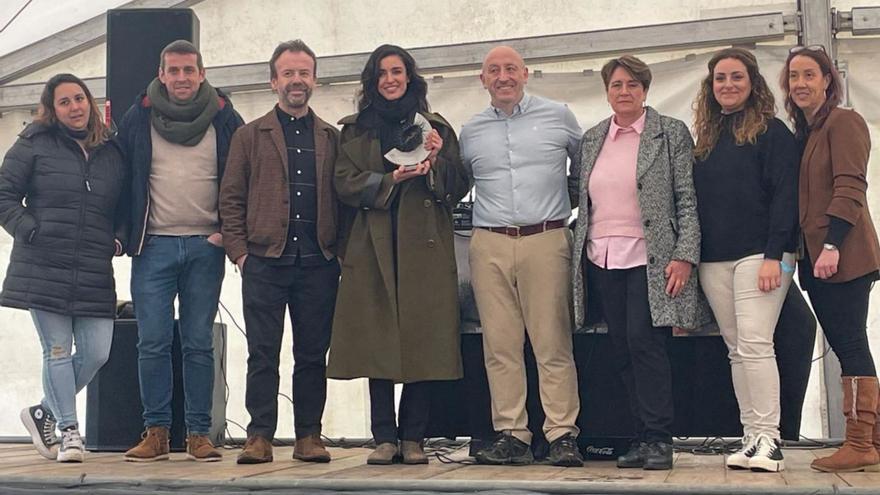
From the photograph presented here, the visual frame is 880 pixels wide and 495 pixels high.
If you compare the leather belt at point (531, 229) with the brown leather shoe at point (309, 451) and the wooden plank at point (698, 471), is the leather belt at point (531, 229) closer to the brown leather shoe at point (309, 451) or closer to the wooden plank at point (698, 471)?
the wooden plank at point (698, 471)

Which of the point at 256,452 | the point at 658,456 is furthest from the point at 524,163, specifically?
the point at 256,452

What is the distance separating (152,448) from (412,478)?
1.27 meters

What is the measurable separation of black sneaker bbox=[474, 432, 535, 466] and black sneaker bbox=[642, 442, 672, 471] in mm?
446

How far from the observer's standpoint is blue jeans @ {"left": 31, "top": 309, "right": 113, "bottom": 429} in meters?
4.41

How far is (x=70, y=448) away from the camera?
4430mm

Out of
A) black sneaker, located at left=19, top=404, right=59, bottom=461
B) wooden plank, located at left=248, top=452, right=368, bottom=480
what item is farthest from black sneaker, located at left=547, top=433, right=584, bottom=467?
black sneaker, located at left=19, top=404, right=59, bottom=461

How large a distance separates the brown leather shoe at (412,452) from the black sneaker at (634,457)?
26.8 inches

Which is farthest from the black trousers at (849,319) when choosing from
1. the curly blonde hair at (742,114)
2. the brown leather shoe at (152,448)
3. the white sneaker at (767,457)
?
the brown leather shoe at (152,448)

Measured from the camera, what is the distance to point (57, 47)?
6250 mm

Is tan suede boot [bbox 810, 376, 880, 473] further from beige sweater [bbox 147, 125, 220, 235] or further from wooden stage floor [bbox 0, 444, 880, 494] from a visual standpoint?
beige sweater [bbox 147, 125, 220, 235]

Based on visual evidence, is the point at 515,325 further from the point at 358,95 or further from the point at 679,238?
the point at 358,95

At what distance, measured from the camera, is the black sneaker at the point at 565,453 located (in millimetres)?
4094

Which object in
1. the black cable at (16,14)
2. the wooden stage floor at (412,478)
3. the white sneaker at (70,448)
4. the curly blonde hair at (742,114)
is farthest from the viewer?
the black cable at (16,14)

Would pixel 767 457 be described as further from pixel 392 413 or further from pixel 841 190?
pixel 392 413
